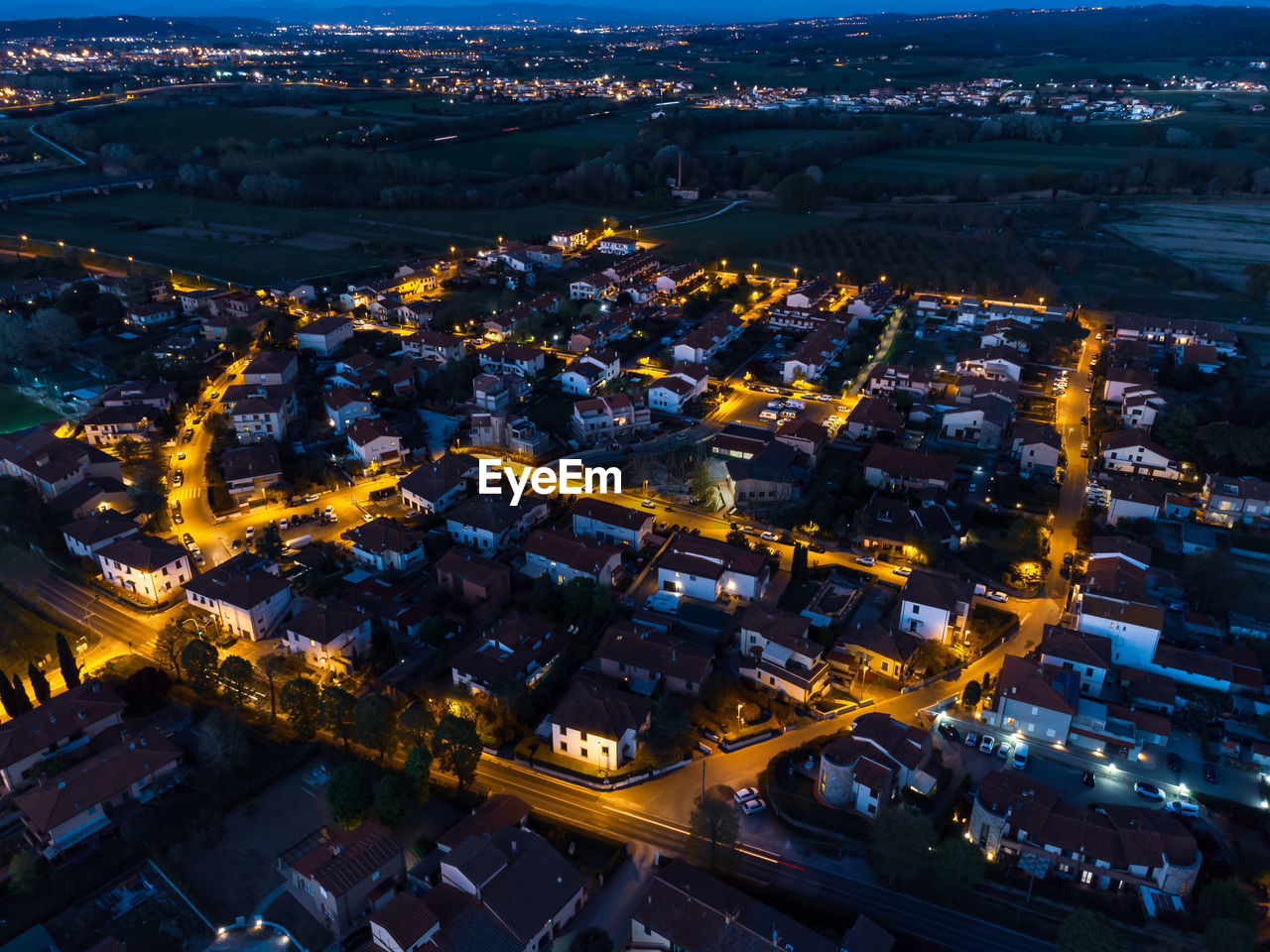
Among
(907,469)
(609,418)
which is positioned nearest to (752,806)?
(907,469)

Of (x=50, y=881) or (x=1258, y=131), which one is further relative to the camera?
(x=1258, y=131)

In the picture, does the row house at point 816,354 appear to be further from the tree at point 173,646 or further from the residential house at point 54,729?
the residential house at point 54,729

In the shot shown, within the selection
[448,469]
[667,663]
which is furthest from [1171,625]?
[448,469]

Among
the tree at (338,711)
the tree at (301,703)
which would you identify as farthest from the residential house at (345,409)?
the tree at (338,711)

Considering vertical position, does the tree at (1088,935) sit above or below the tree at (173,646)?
above

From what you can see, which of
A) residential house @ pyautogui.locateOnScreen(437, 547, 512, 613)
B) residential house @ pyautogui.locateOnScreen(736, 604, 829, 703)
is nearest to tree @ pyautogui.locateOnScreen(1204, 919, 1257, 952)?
residential house @ pyautogui.locateOnScreen(736, 604, 829, 703)

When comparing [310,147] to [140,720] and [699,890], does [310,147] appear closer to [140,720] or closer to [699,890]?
[140,720]
